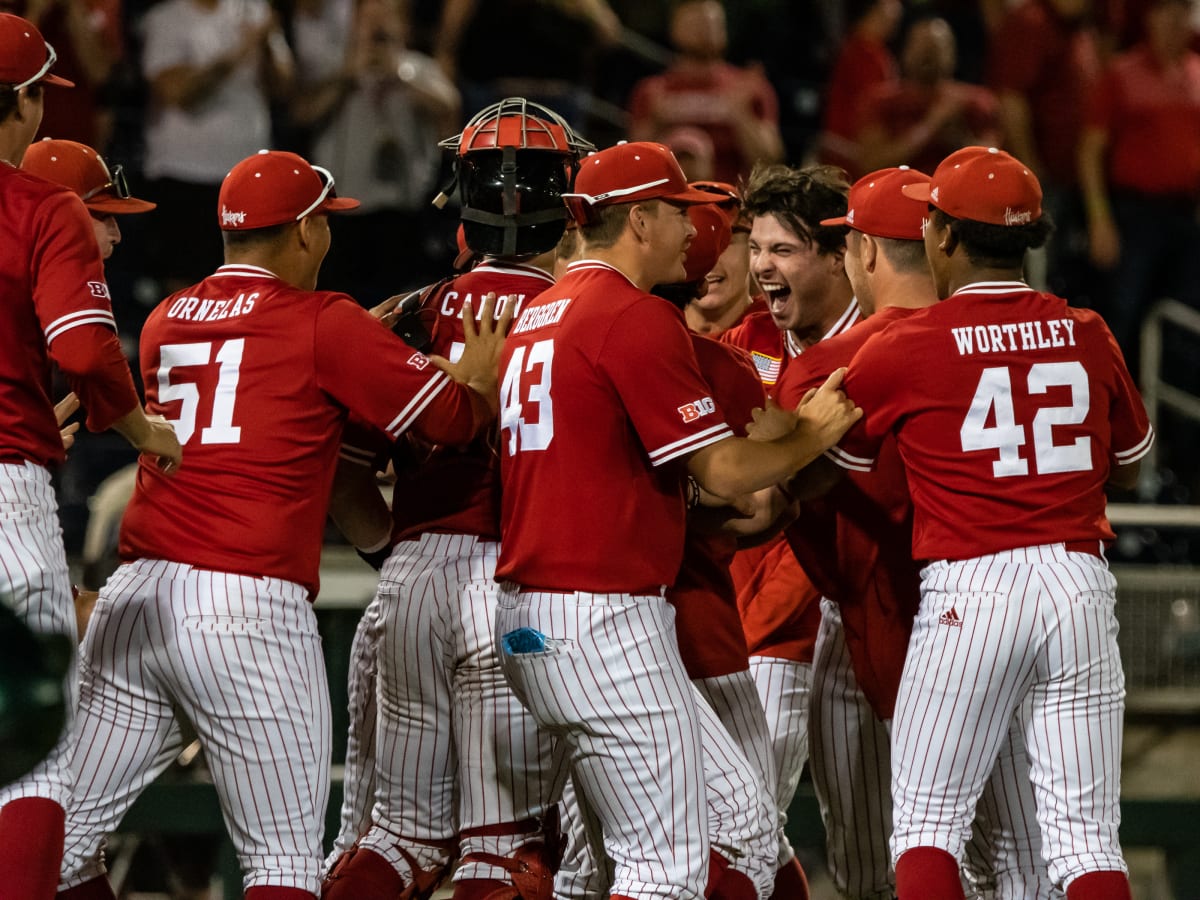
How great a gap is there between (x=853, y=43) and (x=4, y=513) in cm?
635

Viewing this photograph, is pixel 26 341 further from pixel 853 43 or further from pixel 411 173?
pixel 853 43

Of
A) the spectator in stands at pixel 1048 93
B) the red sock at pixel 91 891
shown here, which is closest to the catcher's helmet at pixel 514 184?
the red sock at pixel 91 891

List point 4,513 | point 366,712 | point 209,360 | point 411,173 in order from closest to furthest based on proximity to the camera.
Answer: point 4,513 < point 209,360 < point 366,712 < point 411,173

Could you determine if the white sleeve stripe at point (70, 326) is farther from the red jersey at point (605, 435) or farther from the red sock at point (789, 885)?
the red sock at point (789, 885)

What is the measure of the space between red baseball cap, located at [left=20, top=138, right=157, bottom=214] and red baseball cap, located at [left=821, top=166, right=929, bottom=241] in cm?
187

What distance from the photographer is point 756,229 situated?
5.17 m

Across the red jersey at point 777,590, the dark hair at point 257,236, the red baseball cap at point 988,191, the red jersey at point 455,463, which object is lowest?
the red jersey at point 777,590

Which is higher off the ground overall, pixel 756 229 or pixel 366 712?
pixel 756 229

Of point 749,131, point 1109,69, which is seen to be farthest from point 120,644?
point 1109,69

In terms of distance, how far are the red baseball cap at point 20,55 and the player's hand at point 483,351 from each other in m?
1.17

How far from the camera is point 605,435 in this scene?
4.01 meters

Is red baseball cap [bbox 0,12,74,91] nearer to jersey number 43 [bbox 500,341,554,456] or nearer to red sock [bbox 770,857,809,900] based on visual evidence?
jersey number 43 [bbox 500,341,554,456]

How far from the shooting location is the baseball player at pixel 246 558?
13.8 ft

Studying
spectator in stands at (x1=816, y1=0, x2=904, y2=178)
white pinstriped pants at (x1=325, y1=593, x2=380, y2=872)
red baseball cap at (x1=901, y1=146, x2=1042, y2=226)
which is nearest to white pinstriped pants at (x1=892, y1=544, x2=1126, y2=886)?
red baseball cap at (x1=901, y1=146, x2=1042, y2=226)
